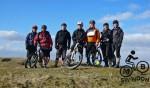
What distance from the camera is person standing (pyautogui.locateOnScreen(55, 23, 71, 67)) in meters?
23.7

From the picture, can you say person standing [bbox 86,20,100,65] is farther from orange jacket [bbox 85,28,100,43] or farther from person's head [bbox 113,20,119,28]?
person's head [bbox 113,20,119,28]

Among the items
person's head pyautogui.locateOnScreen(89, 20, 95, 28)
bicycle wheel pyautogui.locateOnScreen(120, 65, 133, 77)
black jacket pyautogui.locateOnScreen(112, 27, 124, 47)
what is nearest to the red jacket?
person's head pyautogui.locateOnScreen(89, 20, 95, 28)

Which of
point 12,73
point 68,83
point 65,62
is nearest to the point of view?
point 68,83

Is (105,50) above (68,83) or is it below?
above

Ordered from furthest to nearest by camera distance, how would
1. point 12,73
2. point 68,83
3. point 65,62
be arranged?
point 65,62 → point 12,73 → point 68,83

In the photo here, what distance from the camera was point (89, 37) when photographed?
2325 centimetres

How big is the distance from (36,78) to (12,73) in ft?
6.76

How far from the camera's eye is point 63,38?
933 inches

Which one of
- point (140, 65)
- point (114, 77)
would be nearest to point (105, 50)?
point (140, 65)

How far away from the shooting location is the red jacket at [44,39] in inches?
944

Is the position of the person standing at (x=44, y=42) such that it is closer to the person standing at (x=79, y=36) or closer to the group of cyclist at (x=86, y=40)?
the group of cyclist at (x=86, y=40)

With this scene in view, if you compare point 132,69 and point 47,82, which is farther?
point 132,69

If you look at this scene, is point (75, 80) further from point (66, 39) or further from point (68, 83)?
point (66, 39)

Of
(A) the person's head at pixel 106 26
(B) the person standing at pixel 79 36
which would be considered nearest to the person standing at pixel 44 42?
(B) the person standing at pixel 79 36
